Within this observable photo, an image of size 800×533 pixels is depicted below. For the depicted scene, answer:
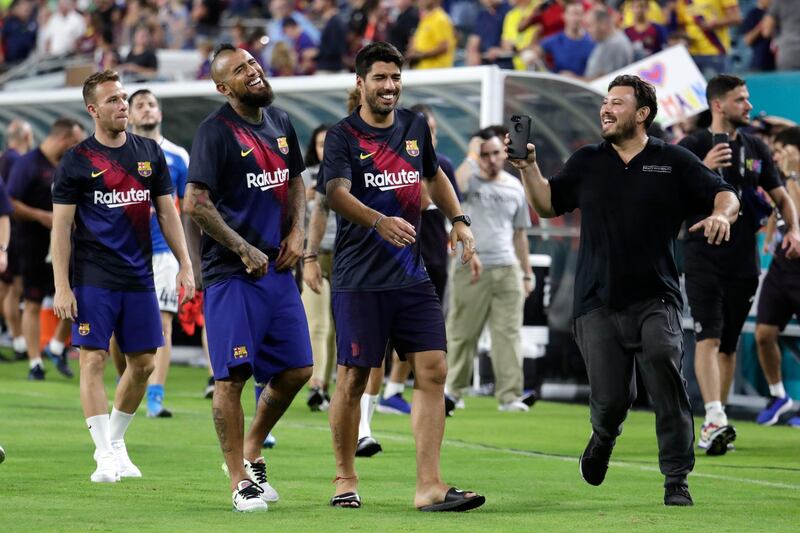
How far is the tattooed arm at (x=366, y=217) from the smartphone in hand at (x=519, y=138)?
1.98 feet

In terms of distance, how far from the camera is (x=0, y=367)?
18406 millimetres

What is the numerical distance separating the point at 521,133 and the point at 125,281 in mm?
2611

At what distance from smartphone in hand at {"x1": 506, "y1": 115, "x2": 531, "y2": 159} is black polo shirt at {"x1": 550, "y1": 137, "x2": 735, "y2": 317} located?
20.3 inches

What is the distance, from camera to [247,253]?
7.74 m

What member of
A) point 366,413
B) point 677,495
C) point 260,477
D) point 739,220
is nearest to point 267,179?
point 260,477

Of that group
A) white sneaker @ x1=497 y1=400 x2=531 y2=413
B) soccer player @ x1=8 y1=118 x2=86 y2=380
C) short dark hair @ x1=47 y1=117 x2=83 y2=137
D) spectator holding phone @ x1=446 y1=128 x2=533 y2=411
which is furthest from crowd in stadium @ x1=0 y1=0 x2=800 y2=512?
soccer player @ x1=8 y1=118 x2=86 y2=380

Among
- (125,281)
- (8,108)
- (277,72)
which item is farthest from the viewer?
(8,108)

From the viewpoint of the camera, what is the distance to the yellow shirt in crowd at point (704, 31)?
1841 centimetres

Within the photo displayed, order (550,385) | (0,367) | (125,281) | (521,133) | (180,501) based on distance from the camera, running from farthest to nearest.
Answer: (0,367), (550,385), (125,281), (180,501), (521,133)

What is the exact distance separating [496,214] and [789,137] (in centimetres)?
257

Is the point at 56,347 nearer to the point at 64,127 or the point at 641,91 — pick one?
the point at 64,127

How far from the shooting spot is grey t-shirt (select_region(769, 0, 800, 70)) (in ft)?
55.5

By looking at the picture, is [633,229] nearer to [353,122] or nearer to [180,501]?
[353,122]

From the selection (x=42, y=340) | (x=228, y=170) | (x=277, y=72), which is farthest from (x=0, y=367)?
(x=228, y=170)
